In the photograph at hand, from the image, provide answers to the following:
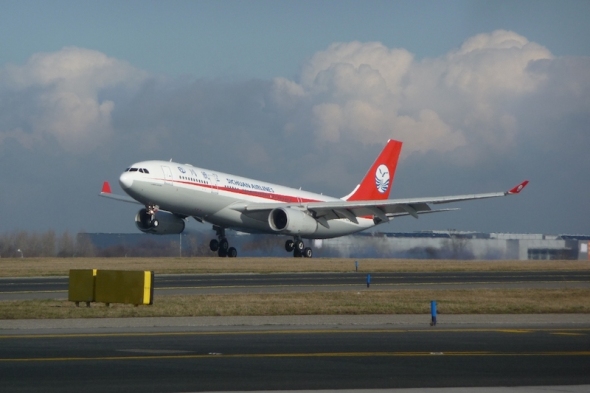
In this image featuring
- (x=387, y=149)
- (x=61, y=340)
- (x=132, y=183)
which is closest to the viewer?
(x=61, y=340)

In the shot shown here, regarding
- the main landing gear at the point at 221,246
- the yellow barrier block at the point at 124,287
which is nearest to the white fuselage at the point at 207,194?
the main landing gear at the point at 221,246

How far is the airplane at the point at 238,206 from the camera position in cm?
4744

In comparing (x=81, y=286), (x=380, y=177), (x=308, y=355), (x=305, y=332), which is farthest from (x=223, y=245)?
(x=308, y=355)

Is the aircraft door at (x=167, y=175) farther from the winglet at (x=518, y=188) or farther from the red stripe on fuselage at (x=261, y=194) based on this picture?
the winglet at (x=518, y=188)

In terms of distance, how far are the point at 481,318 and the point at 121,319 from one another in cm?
899

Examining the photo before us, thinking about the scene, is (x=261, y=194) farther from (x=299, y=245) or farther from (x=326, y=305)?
(x=326, y=305)

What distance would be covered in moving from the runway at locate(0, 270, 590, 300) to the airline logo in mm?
21802

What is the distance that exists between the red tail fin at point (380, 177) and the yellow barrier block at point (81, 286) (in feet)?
135

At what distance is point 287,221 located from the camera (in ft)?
172

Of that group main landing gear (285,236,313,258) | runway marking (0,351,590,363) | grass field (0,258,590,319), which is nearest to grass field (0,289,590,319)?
grass field (0,258,590,319)

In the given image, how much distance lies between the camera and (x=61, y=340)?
17047 millimetres

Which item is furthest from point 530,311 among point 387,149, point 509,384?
point 387,149

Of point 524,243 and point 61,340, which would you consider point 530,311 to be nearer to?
point 61,340

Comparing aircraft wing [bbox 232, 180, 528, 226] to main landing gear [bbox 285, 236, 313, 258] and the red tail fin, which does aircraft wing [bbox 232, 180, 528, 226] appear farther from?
the red tail fin
